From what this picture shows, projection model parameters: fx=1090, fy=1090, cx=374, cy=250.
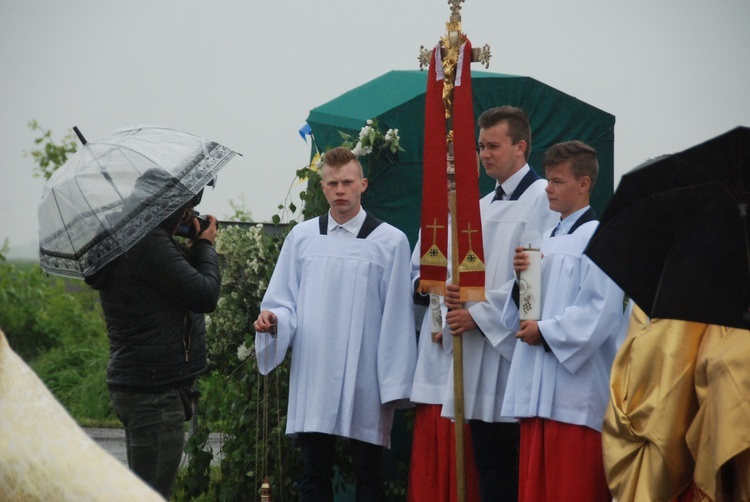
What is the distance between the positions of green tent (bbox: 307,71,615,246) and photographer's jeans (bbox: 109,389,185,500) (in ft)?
8.15

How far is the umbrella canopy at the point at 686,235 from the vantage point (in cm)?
350

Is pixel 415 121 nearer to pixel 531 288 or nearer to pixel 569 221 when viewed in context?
pixel 569 221

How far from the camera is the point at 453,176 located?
5.75 metres

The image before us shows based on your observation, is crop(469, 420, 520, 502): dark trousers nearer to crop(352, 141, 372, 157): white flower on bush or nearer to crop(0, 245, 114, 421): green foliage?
crop(352, 141, 372, 157): white flower on bush

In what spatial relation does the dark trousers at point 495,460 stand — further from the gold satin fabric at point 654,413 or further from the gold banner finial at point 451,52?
the gold banner finial at point 451,52

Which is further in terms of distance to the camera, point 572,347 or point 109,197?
point 572,347

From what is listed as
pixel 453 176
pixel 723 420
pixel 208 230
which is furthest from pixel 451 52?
pixel 723 420

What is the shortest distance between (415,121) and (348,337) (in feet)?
5.80

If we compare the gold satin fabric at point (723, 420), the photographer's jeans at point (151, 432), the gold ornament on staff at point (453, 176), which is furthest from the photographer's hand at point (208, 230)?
the gold satin fabric at point (723, 420)

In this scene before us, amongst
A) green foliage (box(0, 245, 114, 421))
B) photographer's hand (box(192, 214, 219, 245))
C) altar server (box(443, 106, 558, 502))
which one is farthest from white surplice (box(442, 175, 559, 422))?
green foliage (box(0, 245, 114, 421))

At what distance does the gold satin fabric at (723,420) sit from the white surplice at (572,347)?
71 cm

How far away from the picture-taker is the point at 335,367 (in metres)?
6.14

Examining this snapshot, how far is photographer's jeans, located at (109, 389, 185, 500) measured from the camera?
5.16m

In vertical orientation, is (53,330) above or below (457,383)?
below
